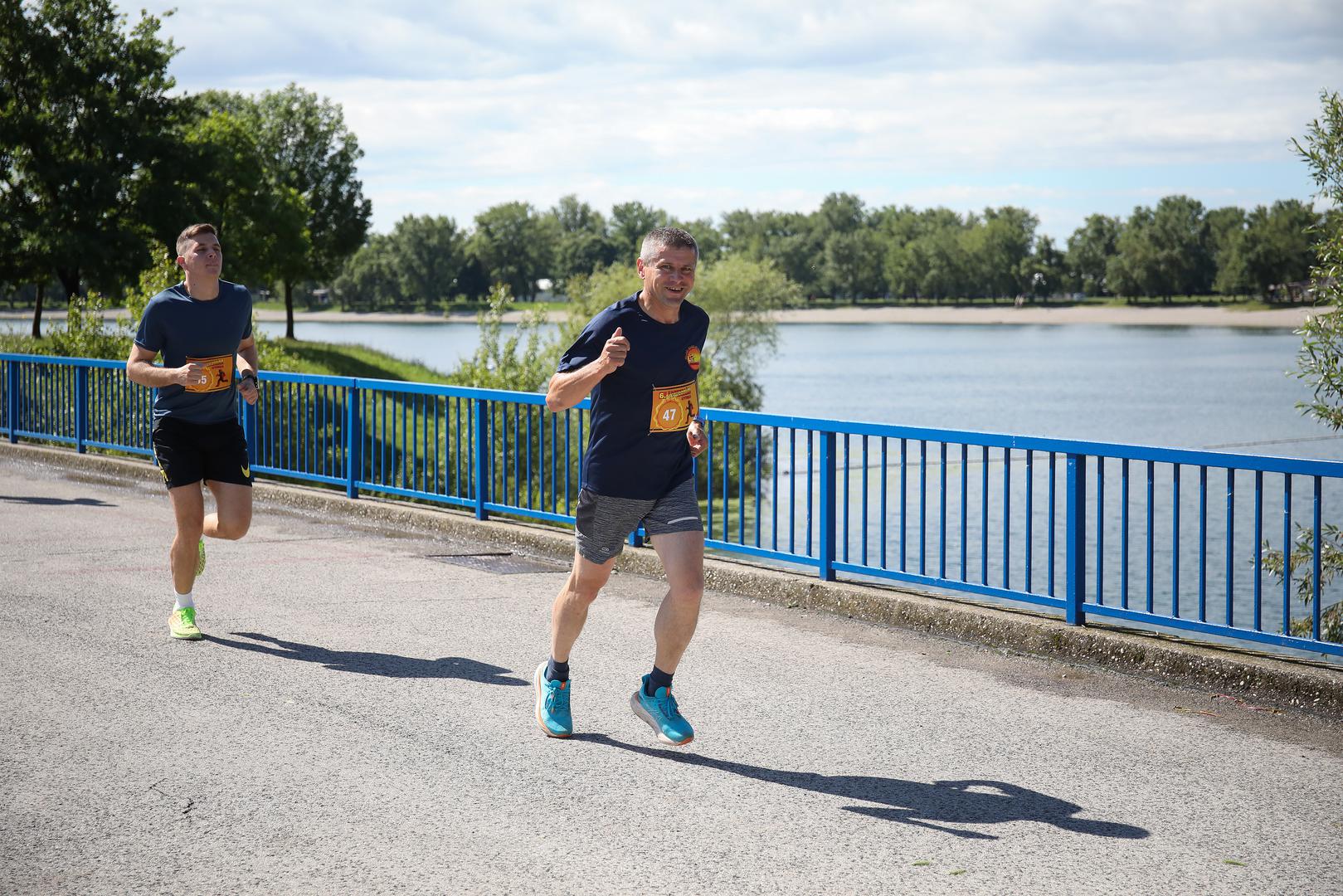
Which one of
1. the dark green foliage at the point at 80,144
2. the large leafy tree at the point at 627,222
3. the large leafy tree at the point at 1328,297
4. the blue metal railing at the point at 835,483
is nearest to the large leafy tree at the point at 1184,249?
the large leafy tree at the point at 627,222

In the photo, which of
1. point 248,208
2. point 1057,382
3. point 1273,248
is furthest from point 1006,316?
point 248,208

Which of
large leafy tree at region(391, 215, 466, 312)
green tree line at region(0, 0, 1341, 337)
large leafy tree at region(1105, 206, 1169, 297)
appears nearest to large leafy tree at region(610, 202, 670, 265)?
green tree line at region(0, 0, 1341, 337)

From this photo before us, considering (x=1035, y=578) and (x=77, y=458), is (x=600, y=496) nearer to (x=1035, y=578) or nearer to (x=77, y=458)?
(x=77, y=458)

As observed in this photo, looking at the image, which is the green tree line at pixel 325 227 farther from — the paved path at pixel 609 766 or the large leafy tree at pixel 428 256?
the paved path at pixel 609 766

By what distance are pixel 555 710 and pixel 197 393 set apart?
280 cm

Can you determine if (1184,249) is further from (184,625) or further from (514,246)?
(184,625)

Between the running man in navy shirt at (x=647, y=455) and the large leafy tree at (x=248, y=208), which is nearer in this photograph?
the running man in navy shirt at (x=647, y=455)

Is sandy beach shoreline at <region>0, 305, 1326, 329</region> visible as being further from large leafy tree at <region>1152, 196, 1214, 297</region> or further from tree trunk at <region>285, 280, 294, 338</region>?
tree trunk at <region>285, 280, 294, 338</region>

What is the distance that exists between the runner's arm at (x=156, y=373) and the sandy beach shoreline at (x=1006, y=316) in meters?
96.8

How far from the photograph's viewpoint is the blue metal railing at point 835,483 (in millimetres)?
6934

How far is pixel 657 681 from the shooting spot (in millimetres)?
5434

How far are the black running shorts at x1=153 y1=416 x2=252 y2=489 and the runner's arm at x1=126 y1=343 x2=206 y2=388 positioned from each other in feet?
0.95

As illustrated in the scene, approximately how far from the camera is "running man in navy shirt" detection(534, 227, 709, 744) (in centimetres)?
512

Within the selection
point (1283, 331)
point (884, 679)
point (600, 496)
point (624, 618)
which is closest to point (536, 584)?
point (624, 618)
